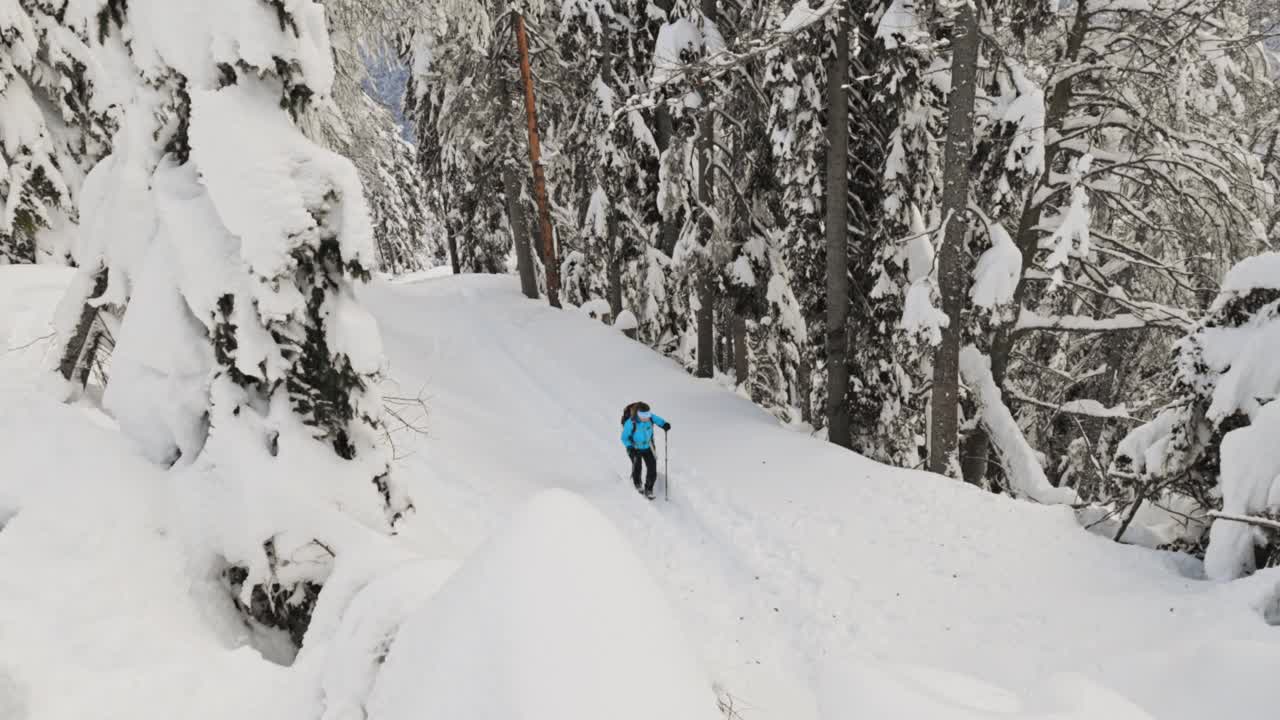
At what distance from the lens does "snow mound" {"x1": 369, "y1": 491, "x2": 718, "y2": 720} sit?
2.24 metres

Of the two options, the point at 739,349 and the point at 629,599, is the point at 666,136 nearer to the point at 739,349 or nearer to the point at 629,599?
the point at 739,349

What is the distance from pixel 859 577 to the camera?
7.38m

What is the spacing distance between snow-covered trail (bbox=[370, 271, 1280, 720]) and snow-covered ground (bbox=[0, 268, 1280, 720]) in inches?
1.3

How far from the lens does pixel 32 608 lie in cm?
347

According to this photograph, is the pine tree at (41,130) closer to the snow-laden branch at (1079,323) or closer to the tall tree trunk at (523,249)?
the tall tree trunk at (523,249)

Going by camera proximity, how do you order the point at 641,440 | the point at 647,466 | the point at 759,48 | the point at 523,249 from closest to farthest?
the point at 759,48 < the point at 641,440 < the point at 647,466 < the point at 523,249

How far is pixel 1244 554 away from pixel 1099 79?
8.26 meters

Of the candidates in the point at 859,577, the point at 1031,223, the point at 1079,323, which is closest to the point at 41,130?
the point at 859,577

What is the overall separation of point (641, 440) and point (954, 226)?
216 inches

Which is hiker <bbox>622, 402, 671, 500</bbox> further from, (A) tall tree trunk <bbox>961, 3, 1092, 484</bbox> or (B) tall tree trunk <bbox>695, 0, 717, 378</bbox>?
(A) tall tree trunk <bbox>961, 3, 1092, 484</bbox>

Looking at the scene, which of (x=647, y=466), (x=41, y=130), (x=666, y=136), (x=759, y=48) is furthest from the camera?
(x=666, y=136)

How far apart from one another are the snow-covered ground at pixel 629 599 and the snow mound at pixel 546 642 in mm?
11

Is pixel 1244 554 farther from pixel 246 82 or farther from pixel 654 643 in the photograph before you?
pixel 246 82

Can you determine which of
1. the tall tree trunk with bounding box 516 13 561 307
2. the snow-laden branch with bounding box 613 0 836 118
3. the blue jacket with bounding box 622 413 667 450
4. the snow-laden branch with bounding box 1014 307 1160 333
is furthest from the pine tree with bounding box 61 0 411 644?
the tall tree trunk with bounding box 516 13 561 307
